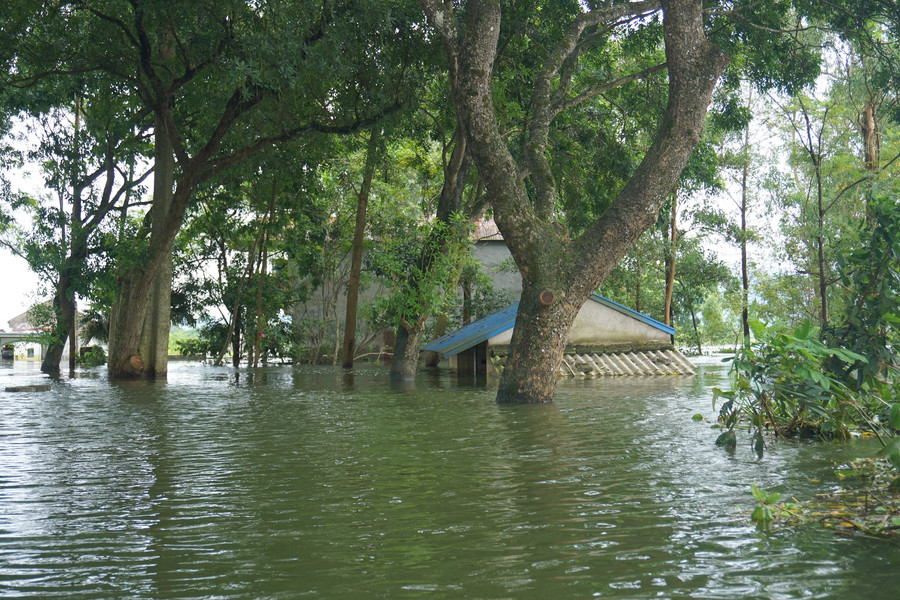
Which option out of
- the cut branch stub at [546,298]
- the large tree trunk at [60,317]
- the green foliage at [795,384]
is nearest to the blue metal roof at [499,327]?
the cut branch stub at [546,298]

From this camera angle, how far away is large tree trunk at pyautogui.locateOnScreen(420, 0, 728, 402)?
37.4 feet

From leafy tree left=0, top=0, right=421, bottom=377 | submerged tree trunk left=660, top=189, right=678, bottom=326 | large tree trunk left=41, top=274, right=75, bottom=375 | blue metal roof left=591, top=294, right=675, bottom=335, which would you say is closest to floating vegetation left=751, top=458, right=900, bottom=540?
leafy tree left=0, top=0, right=421, bottom=377

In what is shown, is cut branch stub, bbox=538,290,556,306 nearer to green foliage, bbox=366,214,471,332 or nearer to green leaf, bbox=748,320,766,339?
green leaf, bbox=748,320,766,339

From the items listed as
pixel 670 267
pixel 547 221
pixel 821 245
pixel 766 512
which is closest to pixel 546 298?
pixel 547 221

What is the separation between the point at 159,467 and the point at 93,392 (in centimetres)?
952

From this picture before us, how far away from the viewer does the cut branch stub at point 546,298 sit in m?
11.2

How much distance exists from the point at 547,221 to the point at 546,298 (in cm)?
135

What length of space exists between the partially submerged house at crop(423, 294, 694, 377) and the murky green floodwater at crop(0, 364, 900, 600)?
1044 cm

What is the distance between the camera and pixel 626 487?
17.5ft

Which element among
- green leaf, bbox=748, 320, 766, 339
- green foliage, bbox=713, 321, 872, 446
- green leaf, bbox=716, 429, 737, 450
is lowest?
green leaf, bbox=716, 429, 737, 450

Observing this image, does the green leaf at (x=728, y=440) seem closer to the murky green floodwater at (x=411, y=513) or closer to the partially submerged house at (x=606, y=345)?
the murky green floodwater at (x=411, y=513)

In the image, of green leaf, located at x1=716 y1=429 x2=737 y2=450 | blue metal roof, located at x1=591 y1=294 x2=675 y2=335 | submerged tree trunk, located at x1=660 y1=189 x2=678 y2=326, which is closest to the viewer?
green leaf, located at x1=716 y1=429 x2=737 y2=450

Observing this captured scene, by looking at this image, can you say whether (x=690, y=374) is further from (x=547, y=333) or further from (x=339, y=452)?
(x=339, y=452)

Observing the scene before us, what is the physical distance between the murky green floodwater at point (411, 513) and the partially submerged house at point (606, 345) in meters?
10.4
